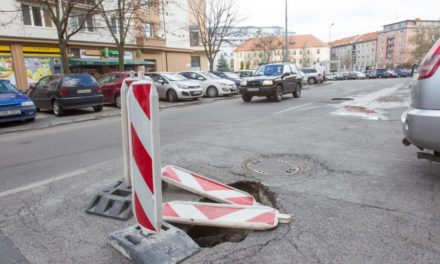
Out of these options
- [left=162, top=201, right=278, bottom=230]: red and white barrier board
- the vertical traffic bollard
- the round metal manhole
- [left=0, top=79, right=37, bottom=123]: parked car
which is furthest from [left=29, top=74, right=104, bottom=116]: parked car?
[left=162, top=201, right=278, bottom=230]: red and white barrier board

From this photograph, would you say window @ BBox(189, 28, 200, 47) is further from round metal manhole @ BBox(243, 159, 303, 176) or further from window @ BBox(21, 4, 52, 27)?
round metal manhole @ BBox(243, 159, 303, 176)

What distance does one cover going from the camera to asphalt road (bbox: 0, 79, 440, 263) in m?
2.59

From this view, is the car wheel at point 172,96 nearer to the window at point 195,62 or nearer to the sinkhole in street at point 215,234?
the sinkhole in street at point 215,234

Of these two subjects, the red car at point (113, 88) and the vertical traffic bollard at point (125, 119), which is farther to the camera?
the red car at point (113, 88)

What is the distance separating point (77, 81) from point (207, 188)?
10.3 meters

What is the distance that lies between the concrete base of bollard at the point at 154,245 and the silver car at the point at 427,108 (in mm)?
2577

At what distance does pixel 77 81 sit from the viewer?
39.8 ft

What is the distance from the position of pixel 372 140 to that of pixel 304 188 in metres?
3.21

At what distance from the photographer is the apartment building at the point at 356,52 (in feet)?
401

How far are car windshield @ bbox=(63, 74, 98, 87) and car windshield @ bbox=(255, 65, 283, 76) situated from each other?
24.8 feet

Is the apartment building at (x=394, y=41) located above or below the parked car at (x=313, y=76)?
above

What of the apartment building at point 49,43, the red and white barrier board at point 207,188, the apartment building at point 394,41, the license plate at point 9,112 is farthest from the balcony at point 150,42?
the apartment building at point 394,41

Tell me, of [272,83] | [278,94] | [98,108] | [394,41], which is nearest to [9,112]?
[98,108]

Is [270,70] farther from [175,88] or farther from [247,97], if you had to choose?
[175,88]
